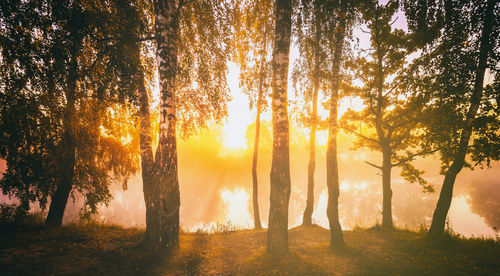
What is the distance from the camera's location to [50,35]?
4340 millimetres

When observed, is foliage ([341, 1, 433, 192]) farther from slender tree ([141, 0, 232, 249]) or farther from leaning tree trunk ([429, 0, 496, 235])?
slender tree ([141, 0, 232, 249])

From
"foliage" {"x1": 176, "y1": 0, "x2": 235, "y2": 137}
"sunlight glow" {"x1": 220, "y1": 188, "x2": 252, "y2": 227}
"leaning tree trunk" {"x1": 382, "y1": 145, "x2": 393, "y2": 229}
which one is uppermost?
"foliage" {"x1": 176, "y1": 0, "x2": 235, "y2": 137}

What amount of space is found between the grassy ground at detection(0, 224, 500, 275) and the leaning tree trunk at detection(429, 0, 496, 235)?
85 centimetres

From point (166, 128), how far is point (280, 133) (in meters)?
3.49

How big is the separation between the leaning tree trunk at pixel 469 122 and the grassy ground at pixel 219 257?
0.85m

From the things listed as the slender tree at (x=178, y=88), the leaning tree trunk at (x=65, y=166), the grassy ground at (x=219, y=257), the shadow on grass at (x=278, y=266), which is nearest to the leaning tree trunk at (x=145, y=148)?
the slender tree at (x=178, y=88)

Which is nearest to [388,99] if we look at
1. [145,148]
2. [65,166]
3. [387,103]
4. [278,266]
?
[387,103]

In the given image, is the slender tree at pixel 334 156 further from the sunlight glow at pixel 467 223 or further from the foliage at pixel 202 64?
the sunlight glow at pixel 467 223

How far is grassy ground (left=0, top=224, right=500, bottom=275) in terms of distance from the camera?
451 centimetres

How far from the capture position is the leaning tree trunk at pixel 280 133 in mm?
5191

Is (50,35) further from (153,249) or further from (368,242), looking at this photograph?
(368,242)

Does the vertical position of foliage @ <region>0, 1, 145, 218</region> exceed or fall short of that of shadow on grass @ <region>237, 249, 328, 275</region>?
it exceeds it

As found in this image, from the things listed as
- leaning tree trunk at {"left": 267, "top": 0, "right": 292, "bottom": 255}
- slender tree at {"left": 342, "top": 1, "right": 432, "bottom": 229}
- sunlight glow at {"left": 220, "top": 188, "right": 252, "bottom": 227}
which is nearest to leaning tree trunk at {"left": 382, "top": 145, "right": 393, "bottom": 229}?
slender tree at {"left": 342, "top": 1, "right": 432, "bottom": 229}

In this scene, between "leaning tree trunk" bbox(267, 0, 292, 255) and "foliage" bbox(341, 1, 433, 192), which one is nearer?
"leaning tree trunk" bbox(267, 0, 292, 255)
